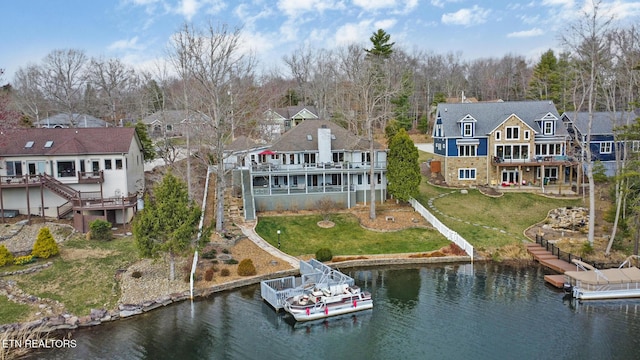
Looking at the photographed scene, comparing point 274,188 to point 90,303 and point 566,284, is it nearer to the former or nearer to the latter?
point 90,303

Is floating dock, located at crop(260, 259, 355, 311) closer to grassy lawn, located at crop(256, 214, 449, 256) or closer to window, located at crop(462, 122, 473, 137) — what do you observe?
grassy lawn, located at crop(256, 214, 449, 256)

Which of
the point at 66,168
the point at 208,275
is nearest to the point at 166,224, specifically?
the point at 208,275

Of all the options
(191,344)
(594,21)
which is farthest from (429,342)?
(594,21)

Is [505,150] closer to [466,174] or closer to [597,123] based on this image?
[466,174]

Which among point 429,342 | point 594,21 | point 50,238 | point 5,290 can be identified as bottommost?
point 429,342

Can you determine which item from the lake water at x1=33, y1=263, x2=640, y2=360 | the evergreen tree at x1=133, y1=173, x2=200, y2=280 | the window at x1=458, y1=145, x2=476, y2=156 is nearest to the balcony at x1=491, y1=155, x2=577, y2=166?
the window at x1=458, y1=145, x2=476, y2=156
